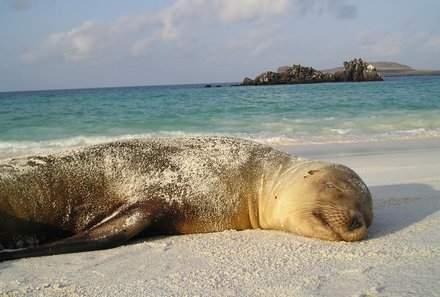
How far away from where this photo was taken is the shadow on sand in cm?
452

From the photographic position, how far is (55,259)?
3.81 m

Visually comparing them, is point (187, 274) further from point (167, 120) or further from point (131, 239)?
point (167, 120)

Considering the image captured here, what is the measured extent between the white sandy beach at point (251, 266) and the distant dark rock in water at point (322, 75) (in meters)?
82.7

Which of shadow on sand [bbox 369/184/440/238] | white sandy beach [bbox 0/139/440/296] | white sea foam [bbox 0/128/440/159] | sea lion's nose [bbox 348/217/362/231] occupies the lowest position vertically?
white sea foam [bbox 0/128/440/159]

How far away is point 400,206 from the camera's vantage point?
532cm

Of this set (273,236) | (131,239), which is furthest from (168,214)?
(273,236)

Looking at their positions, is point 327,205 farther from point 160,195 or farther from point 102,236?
point 102,236

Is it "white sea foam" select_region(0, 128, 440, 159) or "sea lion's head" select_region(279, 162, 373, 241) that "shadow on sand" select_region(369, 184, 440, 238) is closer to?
"sea lion's head" select_region(279, 162, 373, 241)

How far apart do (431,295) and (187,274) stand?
1.40 metres

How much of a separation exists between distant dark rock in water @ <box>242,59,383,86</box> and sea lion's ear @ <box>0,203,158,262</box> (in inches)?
3258

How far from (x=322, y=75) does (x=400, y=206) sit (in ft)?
274

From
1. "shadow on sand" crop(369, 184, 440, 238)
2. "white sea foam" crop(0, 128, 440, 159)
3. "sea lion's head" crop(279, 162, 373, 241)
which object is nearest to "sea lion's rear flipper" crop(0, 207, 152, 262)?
"sea lion's head" crop(279, 162, 373, 241)

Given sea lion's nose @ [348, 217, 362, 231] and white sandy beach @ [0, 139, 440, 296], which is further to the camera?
sea lion's nose @ [348, 217, 362, 231]

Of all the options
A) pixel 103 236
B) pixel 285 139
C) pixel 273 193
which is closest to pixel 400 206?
pixel 273 193
